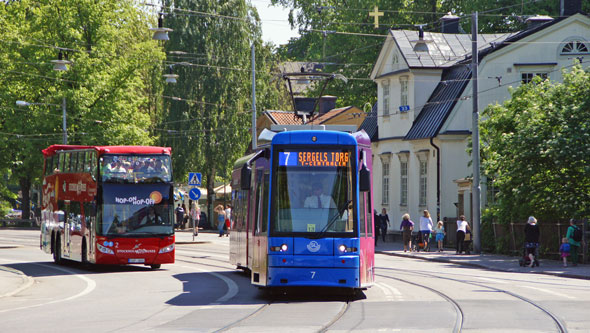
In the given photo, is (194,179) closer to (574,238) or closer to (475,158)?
(475,158)

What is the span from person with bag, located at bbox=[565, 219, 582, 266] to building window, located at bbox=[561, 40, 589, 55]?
53.2ft

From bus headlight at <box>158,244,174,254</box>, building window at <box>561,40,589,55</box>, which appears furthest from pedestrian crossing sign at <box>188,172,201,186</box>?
building window at <box>561,40,589,55</box>

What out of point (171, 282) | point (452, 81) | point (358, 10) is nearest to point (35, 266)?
point (171, 282)

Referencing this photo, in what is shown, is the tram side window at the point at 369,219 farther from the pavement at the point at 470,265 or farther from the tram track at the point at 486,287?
the pavement at the point at 470,265

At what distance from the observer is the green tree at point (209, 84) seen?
60.3m

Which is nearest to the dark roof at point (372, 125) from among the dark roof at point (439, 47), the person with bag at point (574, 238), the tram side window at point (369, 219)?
the dark roof at point (439, 47)

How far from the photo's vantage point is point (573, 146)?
31672 millimetres

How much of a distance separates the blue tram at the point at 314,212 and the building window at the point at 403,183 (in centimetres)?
3159

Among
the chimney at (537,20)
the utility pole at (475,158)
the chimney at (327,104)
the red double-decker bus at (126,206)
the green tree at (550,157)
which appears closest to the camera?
the red double-decker bus at (126,206)

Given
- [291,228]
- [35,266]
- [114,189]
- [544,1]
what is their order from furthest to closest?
[544,1]
[35,266]
[114,189]
[291,228]

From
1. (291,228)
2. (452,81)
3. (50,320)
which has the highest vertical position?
(452,81)

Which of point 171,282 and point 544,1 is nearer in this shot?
point 171,282

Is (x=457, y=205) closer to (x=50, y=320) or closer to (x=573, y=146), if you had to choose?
(x=573, y=146)

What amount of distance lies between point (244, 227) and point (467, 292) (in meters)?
6.23
